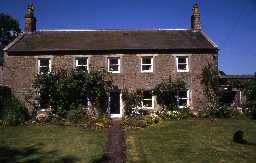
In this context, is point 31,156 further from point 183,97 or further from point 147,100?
point 183,97

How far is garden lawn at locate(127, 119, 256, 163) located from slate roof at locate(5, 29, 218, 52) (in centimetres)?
816

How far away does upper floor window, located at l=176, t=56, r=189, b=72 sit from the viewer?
28.5 metres

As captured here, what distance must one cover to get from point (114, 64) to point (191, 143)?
42.9 ft

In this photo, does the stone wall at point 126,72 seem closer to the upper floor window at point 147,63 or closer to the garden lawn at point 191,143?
the upper floor window at point 147,63

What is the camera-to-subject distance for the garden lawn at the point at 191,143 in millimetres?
14211

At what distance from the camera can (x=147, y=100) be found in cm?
2830

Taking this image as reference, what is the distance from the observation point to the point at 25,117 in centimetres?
2689

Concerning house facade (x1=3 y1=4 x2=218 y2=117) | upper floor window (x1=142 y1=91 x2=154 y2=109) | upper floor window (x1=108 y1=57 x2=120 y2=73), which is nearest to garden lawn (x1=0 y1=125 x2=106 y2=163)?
house facade (x1=3 y1=4 x2=218 y2=117)

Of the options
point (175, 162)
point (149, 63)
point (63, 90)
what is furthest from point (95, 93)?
point (175, 162)

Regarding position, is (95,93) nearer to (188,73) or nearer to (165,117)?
(165,117)

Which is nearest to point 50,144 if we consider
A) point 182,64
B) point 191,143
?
point 191,143

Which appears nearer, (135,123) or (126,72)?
(135,123)

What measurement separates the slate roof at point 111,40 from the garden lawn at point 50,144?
9063 mm

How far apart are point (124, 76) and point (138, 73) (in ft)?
4.14
